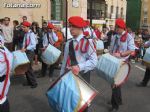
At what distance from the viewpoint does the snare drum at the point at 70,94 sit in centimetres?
435

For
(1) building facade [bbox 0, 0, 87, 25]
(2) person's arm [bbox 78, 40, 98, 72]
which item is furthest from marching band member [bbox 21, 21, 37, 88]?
(1) building facade [bbox 0, 0, 87, 25]

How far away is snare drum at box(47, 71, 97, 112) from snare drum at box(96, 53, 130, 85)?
76.6 inches

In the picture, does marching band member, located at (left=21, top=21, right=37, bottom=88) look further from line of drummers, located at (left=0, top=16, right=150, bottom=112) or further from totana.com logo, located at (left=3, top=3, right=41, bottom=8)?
totana.com logo, located at (left=3, top=3, right=41, bottom=8)

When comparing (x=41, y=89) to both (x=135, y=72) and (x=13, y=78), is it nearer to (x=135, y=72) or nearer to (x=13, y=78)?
(x=13, y=78)

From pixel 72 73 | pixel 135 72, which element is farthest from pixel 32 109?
pixel 135 72

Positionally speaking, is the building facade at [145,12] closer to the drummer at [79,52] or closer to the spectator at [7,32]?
the spectator at [7,32]

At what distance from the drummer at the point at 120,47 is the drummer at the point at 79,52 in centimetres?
184

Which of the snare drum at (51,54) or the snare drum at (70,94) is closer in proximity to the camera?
the snare drum at (70,94)

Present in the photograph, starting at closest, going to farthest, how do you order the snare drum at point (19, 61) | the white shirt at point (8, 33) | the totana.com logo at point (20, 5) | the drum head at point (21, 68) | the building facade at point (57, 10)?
the snare drum at point (19, 61)
the drum head at point (21, 68)
the white shirt at point (8, 33)
the totana.com logo at point (20, 5)
the building facade at point (57, 10)

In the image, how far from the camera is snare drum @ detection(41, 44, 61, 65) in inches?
381

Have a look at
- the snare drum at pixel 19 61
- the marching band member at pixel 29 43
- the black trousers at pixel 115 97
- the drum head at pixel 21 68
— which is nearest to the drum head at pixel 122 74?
the black trousers at pixel 115 97

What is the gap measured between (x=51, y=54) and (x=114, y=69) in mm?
3578

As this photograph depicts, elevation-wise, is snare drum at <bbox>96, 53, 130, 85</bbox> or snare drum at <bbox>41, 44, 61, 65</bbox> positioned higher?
snare drum at <bbox>96, 53, 130, 85</bbox>

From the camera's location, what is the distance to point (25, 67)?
8.50 metres
